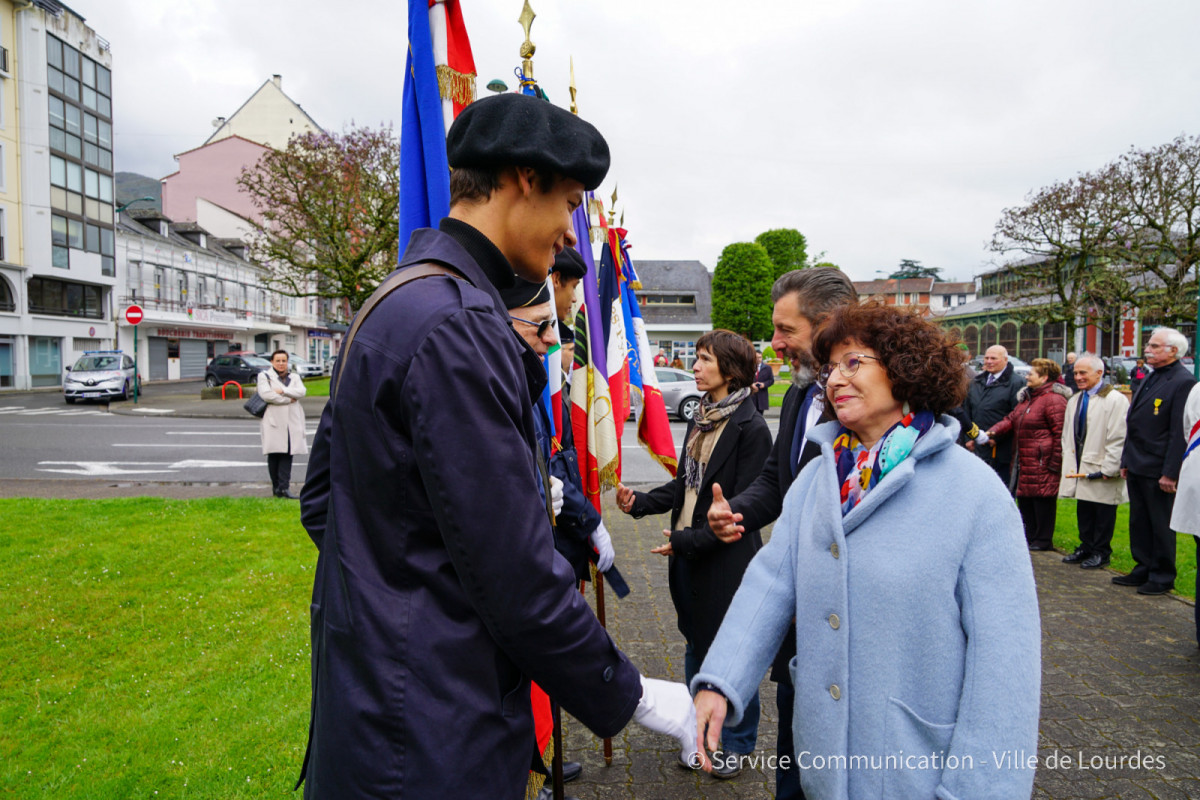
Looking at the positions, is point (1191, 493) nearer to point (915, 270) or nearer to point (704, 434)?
point (704, 434)

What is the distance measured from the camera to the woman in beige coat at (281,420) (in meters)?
9.30

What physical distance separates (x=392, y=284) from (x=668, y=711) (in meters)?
1.12

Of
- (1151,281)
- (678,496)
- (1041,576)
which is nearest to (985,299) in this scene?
(1151,281)

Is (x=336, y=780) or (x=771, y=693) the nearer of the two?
(x=336, y=780)

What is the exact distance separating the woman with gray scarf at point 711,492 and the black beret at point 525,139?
75.2 inches

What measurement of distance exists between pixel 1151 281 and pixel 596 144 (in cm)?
3711

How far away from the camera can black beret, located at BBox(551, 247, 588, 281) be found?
11.7 ft

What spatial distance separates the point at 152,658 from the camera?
4.50m

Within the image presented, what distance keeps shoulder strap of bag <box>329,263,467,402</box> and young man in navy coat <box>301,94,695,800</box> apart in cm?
2

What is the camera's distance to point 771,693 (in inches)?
173

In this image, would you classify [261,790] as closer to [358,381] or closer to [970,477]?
[358,381]

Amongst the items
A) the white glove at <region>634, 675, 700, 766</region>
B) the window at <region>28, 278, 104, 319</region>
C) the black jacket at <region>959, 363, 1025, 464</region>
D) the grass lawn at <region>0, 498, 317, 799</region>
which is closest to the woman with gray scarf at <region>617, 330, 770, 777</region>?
the white glove at <region>634, 675, 700, 766</region>

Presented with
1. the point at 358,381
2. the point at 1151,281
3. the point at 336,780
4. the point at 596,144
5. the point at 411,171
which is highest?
the point at 1151,281

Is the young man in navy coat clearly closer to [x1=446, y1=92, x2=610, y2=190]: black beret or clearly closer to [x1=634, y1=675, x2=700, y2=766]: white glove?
[x1=634, y1=675, x2=700, y2=766]: white glove
